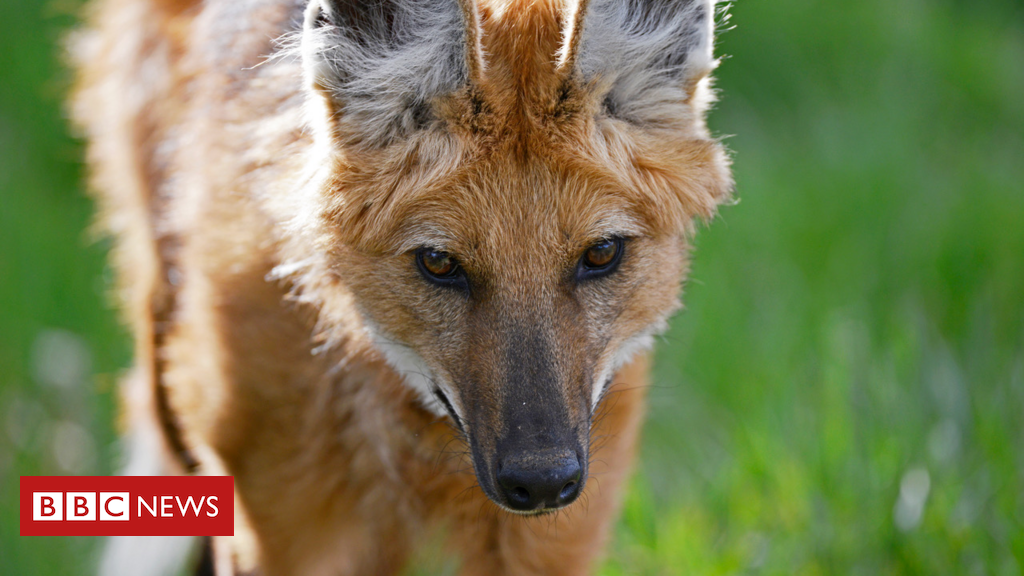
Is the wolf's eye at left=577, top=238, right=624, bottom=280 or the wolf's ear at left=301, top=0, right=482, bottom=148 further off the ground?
the wolf's ear at left=301, top=0, right=482, bottom=148

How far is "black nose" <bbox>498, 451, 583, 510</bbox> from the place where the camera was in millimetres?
2062

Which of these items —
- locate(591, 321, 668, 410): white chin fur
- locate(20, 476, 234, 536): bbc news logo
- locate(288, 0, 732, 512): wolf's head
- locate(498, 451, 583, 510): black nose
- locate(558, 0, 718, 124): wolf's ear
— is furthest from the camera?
locate(20, 476, 234, 536): bbc news logo

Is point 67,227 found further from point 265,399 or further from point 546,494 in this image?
point 546,494

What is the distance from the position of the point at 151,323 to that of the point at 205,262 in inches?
30.8

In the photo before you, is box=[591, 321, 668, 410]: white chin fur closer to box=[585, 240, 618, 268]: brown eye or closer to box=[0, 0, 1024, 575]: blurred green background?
box=[585, 240, 618, 268]: brown eye

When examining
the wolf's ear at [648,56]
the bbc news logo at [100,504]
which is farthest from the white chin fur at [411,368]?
the bbc news logo at [100,504]

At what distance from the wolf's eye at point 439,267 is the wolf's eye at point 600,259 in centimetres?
31

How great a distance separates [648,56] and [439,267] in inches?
31.1

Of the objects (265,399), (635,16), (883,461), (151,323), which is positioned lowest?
(883,461)

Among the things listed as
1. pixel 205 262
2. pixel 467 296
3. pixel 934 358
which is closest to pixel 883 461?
pixel 934 358

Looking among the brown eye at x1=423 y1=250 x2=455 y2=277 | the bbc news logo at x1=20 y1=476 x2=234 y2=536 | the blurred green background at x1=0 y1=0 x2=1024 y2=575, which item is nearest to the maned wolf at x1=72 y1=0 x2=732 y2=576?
the brown eye at x1=423 y1=250 x2=455 y2=277

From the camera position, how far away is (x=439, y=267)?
89.7 inches

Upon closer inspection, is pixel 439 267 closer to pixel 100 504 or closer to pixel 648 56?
pixel 648 56

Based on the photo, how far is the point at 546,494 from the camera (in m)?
2.08
